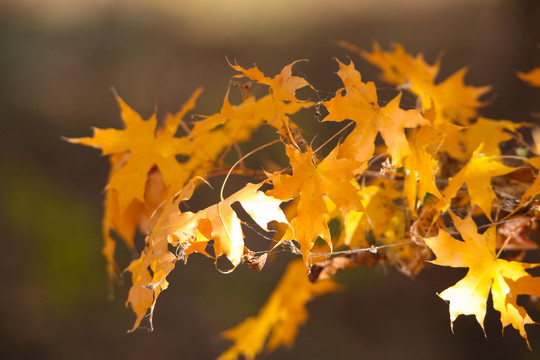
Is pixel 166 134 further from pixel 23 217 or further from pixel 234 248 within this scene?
pixel 23 217

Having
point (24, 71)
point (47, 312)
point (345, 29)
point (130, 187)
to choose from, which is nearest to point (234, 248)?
point (130, 187)

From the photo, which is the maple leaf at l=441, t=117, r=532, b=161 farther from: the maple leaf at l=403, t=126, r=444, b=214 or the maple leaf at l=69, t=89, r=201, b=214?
the maple leaf at l=69, t=89, r=201, b=214

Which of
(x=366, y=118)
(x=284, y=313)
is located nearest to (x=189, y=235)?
(x=366, y=118)


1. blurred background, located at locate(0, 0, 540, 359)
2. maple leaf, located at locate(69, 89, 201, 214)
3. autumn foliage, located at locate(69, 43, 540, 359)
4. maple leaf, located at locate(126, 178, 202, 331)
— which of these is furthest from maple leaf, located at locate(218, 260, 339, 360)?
blurred background, located at locate(0, 0, 540, 359)

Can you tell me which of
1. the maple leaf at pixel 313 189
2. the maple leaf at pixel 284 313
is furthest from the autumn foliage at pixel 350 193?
the maple leaf at pixel 284 313

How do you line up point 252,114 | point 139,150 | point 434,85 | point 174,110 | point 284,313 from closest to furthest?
point 252,114, point 139,150, point 434,85, point 284,313, point 174,110

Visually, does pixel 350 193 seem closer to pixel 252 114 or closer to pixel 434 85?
pixel 252 114
